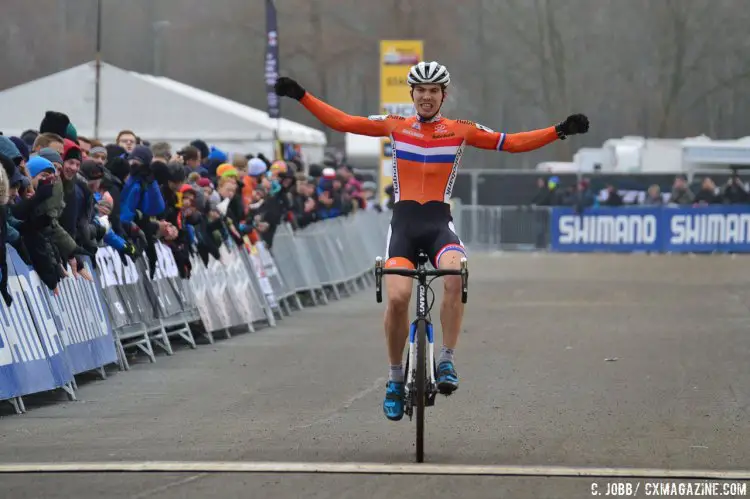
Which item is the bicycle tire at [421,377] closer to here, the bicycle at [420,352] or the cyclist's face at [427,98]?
the bicycle at [420,352]

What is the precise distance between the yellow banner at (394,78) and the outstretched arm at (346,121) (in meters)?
29.4

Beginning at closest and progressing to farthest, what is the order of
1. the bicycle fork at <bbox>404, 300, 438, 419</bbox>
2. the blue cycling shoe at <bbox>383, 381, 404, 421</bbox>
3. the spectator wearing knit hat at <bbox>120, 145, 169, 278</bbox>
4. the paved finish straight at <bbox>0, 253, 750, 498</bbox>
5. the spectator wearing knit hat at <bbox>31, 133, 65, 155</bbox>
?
the paved finish straight at <bbox>0, 253, 750, 498</bbox> < the bicycle fork at <bbox>404, 300, 438, 419</bbox> < the blue cycling shoe at <bbox>383, 381, 404, 421</bbox> < the spectator wearing knit hat at <bbox>31, 133, 65, 155</bbox> < the spectator wearing knit hat at <bbox>120, 145, 169, 278</bbox>

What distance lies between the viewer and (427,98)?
1048 cm

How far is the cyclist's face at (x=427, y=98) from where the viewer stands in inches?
413

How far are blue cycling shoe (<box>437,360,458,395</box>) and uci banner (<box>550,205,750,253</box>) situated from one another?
34.2m

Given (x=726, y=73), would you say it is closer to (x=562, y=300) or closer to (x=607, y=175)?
(x=607, y=175)

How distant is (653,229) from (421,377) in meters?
34.9

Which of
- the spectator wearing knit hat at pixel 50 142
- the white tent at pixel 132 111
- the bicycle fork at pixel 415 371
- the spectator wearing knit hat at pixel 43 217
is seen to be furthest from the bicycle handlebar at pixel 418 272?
the white tent at pixel 132 111

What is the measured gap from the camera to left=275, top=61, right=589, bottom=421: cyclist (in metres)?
10.0

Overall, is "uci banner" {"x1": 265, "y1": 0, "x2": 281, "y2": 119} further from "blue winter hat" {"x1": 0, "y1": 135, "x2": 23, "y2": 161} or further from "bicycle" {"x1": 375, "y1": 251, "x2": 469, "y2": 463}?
"bicycle" {"x1": 375, "y1": 251, "x2": 469, "y2": 463}

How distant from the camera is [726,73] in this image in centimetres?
7288

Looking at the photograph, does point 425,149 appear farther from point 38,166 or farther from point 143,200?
point 143,200

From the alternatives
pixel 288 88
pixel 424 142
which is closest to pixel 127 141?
pixel 288 88

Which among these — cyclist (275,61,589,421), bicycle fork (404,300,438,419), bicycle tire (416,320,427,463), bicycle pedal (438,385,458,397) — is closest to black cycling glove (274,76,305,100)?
cyclist (275,61,589,421)
